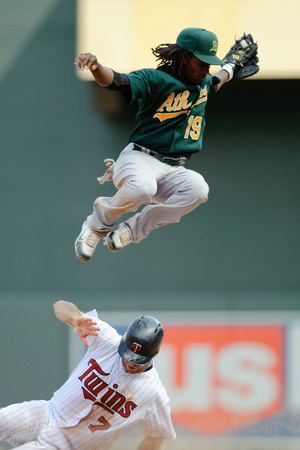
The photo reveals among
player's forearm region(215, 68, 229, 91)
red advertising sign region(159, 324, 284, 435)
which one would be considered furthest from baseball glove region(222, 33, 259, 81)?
red advertising sign region(159, 324, 284, 435)

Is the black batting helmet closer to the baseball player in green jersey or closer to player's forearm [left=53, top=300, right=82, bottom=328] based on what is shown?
player's forearm [left=53, top=300, right=82, bottom=328]

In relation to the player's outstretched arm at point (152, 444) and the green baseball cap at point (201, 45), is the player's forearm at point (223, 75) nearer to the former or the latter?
the green baseball cap at point (201, 45)

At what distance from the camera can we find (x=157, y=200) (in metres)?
5.33

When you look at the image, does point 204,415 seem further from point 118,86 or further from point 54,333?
point 118,86

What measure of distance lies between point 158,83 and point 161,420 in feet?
7.21

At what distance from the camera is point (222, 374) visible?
7.95 metres

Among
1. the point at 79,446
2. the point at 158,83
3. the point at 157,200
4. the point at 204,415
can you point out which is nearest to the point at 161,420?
the point at 79,446

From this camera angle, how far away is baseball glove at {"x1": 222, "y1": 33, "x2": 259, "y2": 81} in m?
5.56

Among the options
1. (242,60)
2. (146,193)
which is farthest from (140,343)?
(242,60)

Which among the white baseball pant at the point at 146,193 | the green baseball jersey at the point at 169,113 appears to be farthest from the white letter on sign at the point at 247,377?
the green baseball jersey at the point at 169,113

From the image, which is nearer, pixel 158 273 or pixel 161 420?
pixel 161 420

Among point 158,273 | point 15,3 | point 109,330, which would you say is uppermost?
point 15,3

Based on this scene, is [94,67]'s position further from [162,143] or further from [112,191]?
[112,191]

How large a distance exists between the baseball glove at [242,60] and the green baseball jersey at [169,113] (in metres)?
0.48
